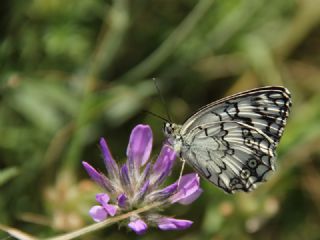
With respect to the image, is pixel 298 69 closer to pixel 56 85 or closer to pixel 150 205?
pixel 56 85

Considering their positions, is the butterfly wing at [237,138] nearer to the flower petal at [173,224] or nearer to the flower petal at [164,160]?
the flower petal at [164,160]

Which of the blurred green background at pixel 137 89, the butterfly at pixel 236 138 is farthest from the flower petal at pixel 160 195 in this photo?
the blurred green background at pixel 137 89

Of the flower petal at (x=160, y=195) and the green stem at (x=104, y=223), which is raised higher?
the green stem at (x=104, y=223)

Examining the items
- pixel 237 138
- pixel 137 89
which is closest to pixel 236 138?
pixel 237 138

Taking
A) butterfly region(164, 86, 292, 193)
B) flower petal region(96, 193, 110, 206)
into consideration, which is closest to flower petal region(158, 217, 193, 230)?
flower petal region(96, 193, 110, 206)

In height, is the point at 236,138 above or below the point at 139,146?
below

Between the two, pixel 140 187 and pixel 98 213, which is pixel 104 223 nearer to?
pixel 98 213
